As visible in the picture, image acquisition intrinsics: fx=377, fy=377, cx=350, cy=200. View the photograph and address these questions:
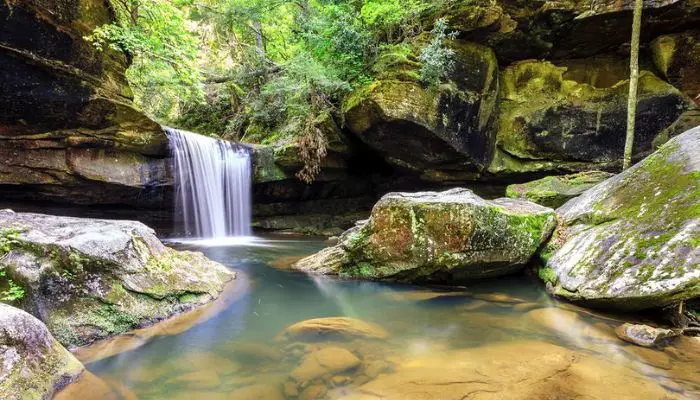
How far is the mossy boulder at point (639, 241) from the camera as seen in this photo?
417cm

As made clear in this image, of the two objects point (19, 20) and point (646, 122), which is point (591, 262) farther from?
point (19, 20)

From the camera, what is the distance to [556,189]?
962cm

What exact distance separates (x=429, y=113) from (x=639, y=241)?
675cm

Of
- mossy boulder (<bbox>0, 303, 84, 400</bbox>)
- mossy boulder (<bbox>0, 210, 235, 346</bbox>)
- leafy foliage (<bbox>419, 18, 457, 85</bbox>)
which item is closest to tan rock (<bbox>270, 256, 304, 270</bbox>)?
mossy boulder (<bbox>0, 210, 235, 346</bbox>)

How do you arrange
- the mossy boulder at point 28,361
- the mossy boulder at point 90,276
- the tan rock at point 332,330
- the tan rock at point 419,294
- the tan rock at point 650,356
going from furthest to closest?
the tan rock at point 419,294, the tan rock at point 332,330, the mossy boulder at point 90,276, the tan rock at point 650,356, the mossy boulder at point 28,361

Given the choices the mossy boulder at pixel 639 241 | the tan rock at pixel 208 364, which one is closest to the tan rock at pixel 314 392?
the tan rock at pixel 208 364

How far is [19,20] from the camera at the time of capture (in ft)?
22.0

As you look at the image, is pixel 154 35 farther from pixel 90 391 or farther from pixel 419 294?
pixel 419 294

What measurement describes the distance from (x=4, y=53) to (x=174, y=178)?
15.8 feet

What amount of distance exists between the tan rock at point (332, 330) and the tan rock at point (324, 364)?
411mm

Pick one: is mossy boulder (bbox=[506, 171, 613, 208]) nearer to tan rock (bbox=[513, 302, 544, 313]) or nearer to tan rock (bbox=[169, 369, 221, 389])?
tan rock (bbox=[513, 302, 544, 313])

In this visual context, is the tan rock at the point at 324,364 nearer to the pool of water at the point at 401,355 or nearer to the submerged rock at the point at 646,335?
the pool of water at the point at 401,355

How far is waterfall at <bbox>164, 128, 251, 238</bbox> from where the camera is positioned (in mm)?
11180

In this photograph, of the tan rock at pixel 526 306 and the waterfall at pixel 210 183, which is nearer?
the tan rock at pixel 526 306
